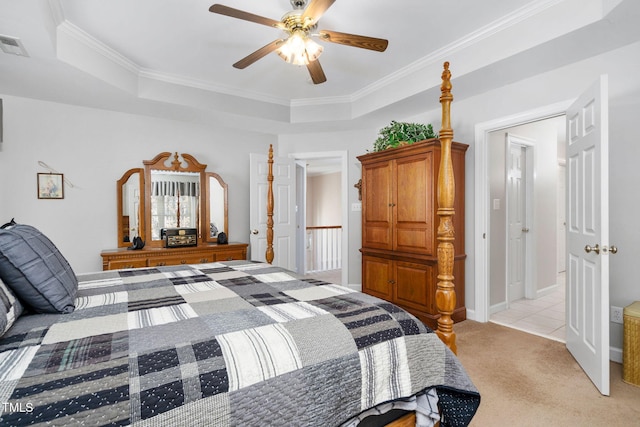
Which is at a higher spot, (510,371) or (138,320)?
(138,320)

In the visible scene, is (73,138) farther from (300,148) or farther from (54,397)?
(54,397)

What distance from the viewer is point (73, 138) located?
11.7 feet

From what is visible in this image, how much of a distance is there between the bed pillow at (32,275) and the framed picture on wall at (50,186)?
104 inches

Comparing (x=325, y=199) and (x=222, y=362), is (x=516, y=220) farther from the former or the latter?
(x=325, y=199)

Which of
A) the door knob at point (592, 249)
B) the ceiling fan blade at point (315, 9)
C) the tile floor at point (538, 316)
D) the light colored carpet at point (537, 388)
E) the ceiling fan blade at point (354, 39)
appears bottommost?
the light colored carpet at point (537, 388)

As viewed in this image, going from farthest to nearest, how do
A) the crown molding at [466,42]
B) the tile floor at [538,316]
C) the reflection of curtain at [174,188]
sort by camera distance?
the reflection of curtain at [174,188]
the tile floor at [538,316]
the crown molding at [466,42]

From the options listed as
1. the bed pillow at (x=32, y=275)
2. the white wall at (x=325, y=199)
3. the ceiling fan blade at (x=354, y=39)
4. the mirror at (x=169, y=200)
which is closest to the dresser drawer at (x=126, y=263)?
the mirror at (x=169, y=200)

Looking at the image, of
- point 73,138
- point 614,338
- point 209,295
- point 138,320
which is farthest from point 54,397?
point 73,138

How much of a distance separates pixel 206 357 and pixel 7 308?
2.48 ft

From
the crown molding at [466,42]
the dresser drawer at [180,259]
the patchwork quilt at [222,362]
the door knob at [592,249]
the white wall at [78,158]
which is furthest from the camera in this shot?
the dresser drawer at [180,259]

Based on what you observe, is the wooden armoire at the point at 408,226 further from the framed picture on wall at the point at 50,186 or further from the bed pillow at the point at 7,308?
the framed picture on wall at the point at 50,186

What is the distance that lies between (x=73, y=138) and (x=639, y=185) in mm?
5257

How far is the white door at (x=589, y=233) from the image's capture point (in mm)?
1997

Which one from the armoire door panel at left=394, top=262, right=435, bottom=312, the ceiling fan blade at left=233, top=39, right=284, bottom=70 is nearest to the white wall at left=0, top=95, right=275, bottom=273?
the ceiling fan blade at left=233, top=39, right=284, bottom=70
